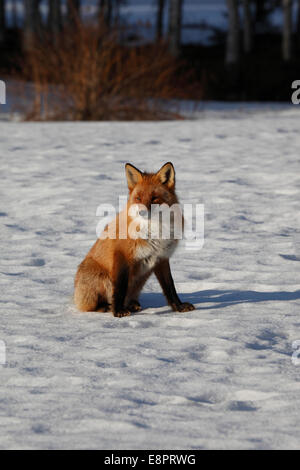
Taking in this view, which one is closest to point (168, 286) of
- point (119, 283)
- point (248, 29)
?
point (119, 283)

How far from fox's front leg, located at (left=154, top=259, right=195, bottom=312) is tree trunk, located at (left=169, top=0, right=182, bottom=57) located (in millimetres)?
22689

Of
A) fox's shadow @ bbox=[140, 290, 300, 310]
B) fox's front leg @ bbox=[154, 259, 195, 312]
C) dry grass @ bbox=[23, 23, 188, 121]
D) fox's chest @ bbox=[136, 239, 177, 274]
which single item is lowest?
fox's shadow @ bbox=[140, 290, 300, 310]

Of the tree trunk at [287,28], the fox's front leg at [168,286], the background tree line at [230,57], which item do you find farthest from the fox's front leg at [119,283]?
the tree trunk at [287,28]

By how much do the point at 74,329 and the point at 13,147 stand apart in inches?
326

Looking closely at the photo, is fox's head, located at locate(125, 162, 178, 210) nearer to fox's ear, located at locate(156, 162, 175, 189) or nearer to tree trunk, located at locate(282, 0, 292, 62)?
fox's ear, located at locate(156, 162, 175, 189)

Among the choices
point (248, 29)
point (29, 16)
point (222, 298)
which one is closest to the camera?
point (222, 298)

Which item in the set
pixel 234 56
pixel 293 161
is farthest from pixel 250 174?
pixel 234 56

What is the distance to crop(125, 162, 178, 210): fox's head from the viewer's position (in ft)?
16.2

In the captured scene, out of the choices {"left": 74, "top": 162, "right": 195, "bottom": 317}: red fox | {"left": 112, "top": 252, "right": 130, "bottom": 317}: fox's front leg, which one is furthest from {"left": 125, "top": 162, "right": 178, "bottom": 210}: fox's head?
{"left": 112, "top": 252, "right": 130, "bottom": 317}: fox's front leg

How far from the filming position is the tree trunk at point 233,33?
2578 centimetres

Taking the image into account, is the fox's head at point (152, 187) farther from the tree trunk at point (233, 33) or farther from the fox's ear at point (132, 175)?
the tree trunk at point (233, 33)

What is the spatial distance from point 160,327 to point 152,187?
3.60ft

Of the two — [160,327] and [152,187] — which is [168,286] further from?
[152,187]

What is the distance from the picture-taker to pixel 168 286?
17.6 ft
